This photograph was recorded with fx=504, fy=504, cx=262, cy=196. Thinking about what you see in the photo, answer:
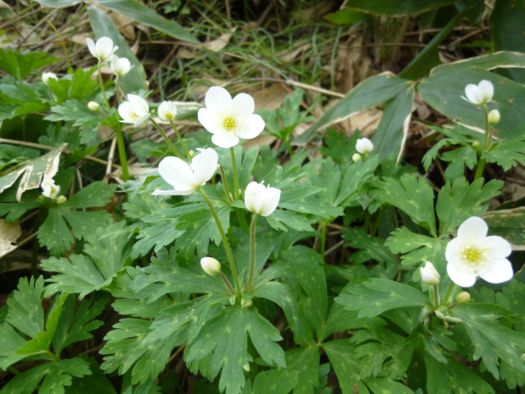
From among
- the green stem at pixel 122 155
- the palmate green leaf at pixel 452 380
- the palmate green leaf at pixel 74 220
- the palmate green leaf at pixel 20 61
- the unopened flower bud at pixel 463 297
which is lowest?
the palmate green leaf at pixel 74 220

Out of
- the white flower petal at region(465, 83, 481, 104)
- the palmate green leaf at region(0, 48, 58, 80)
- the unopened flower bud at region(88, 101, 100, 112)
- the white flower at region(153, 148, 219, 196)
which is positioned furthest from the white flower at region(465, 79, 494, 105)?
the palmate green leaf at region(0, 48, 58, 80)

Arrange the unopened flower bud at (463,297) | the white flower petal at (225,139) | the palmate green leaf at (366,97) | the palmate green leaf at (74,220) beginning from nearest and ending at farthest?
the unopened flower bud at (463,297)
the white flower petal at (225,139)
the palmate green leaf at (74,220)
the palmate green leaf at (366,97)

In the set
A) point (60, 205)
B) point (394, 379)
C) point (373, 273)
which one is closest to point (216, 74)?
point (60, 205)

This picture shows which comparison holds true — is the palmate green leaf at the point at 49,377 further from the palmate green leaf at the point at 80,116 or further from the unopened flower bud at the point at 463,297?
the unopened flower bud at the point at 463,297

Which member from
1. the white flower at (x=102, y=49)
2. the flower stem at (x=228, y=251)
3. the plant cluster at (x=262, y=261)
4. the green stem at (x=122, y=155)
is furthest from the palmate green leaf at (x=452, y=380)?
the white flower at (x=102, y=49)

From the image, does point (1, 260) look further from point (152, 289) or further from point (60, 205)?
point (152, 289)

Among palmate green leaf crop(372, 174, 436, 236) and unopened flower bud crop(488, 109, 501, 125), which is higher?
unopened flower bud crop(488, 109, 501, 125)

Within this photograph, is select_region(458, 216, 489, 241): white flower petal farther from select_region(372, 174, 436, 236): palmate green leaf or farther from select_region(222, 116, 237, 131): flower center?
select_region(222, 116, 237, 131): flower center
